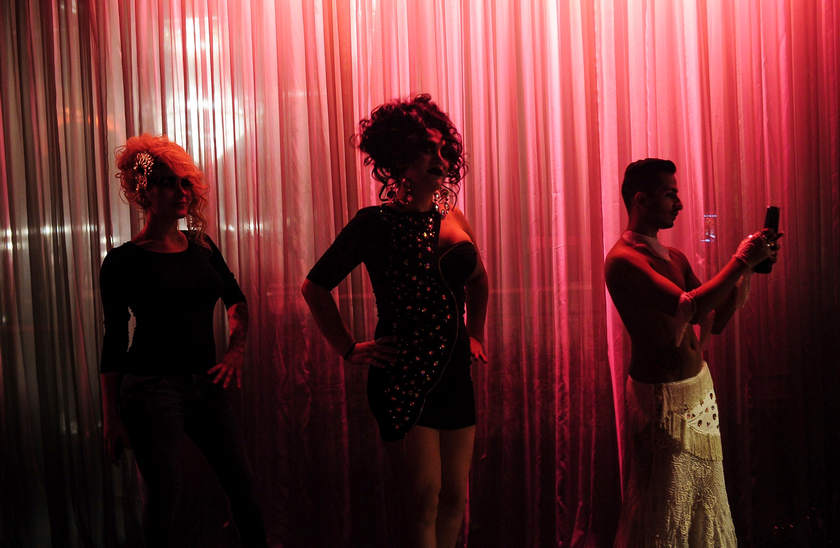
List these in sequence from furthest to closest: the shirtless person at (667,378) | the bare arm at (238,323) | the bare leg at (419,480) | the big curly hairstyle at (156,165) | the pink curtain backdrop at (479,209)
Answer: the pink curtain backdrop at (479,209) → the bare arm at (238,323) → the big curly hairstyle at (156,165) → the shirtless person at (667,378) → the bare leg at (419,480)

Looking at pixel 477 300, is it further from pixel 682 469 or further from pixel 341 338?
pixel 682 469

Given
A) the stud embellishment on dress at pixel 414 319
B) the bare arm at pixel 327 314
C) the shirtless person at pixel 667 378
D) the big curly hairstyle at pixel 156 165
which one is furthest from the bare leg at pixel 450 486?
the big curly hairstyle at pixel 156 165

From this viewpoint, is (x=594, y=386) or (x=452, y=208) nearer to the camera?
(x=452, y=208)

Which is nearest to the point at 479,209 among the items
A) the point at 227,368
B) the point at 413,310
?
the point at 413,310

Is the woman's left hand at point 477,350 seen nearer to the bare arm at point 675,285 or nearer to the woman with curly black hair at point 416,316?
the woman with curly black hair at point 416,316

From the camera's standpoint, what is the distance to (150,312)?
2068 millimetres

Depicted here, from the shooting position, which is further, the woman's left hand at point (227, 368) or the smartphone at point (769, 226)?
the woman's left hand at point (227, 368)

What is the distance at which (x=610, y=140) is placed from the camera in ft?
8.76

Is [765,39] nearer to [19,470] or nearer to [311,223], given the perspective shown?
[311,223]

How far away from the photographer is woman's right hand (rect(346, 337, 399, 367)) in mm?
1907

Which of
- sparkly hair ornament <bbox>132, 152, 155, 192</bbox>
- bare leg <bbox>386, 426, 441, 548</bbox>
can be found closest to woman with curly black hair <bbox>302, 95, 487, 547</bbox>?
bare leg <bbox>386, 426, 441, 548</bbox>

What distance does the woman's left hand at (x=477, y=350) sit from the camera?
209 centimetres

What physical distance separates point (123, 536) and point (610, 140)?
248 cm

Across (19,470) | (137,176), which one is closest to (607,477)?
(137,176)
